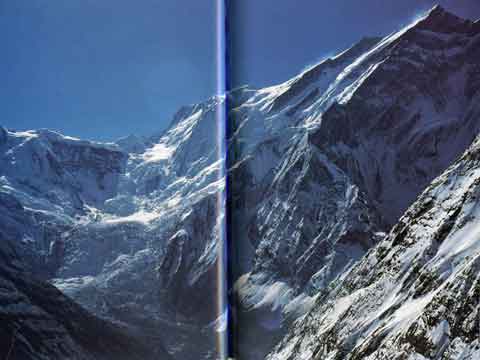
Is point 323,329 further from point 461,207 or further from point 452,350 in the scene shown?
point 452,350

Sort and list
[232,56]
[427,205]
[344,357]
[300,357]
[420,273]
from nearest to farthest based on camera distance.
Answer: [420,273]
[344,357]
[427,205]
[300,357]
[232,56]

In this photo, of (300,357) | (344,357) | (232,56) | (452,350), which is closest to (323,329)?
(300,357)

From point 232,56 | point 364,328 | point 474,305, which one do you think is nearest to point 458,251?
point 474,305

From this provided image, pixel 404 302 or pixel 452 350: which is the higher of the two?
pixel 404 302

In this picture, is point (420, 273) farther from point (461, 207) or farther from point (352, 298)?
point (352, 298)

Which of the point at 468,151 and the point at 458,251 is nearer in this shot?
the point at 458,251

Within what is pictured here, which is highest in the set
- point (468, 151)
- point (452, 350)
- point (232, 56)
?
point (232, 56)

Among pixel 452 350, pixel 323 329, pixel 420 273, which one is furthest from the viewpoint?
pixel 323 329
